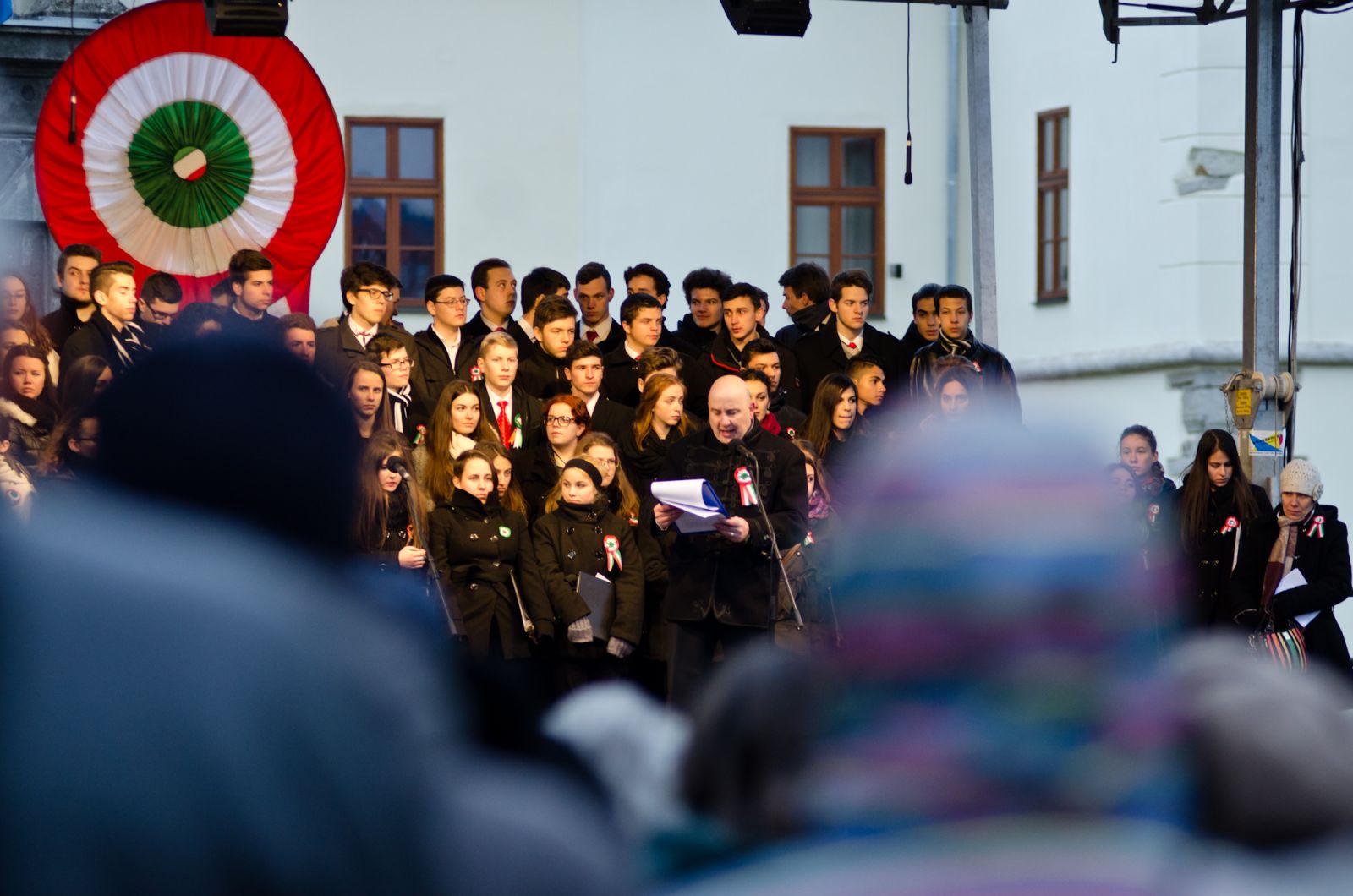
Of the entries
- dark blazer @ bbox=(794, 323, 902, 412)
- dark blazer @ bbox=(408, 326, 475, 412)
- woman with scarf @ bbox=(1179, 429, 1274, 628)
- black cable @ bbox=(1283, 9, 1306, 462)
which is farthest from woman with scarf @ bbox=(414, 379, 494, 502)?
black cable @ bbox=(1283, 9, 1306, 462)

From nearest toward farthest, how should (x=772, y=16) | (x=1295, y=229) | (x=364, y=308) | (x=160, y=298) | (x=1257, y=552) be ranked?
(x=160, y=298) < (x=364, y=308) < (x=772, y=16) < (x=1257, y=552) < (x=1295, y=229)

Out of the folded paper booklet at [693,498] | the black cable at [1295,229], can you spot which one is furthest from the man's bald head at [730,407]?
the black cable at [1295,229]

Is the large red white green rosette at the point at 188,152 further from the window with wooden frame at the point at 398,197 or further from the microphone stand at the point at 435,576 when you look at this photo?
the window with wooden frame at the point at 398,197

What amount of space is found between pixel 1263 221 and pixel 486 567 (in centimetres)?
489

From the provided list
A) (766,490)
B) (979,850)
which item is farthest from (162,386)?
(766,490)

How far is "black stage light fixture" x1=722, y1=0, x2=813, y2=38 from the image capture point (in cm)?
1030

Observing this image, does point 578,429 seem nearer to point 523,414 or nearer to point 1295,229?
point 523,414

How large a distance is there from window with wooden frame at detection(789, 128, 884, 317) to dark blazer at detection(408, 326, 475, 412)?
1198 centimetres

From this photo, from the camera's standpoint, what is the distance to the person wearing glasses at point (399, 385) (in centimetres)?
926

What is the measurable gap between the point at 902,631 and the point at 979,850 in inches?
6.8

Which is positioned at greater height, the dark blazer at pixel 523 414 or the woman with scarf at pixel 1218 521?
the dark blazer at pixel 523 414

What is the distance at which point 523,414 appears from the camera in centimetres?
959

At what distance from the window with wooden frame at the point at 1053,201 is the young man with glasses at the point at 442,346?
11791 millimetres

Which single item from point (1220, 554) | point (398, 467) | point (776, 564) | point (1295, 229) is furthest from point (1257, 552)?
point (398, 467)
